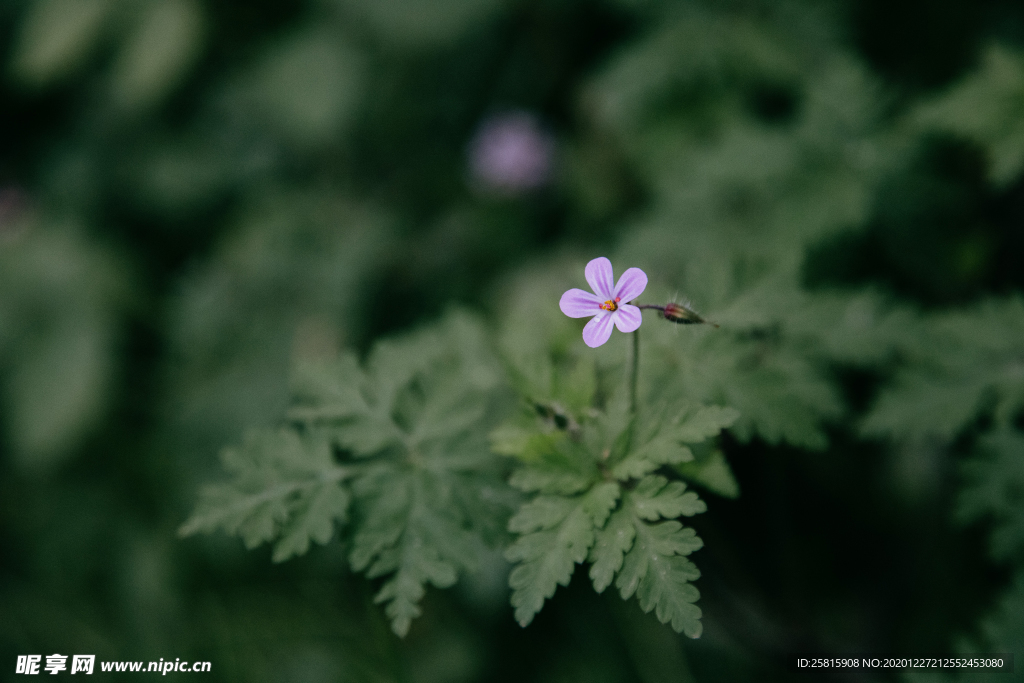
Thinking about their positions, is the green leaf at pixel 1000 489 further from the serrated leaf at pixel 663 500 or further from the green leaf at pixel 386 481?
the green leaf at pixel 386 481

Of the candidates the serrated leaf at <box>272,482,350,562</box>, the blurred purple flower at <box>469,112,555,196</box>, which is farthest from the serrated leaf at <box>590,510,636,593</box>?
the blurred purple flower at <box>469,112,555,196</box>

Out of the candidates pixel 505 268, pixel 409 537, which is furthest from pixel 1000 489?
pixel 505 268

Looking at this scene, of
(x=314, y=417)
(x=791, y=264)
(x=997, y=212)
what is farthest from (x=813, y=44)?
(x=314, y=417)

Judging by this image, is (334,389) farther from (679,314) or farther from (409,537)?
(679,314)

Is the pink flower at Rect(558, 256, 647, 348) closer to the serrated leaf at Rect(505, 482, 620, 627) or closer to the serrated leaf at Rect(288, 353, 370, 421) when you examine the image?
the serrated leaf at Rect(505, 482, 620, 627)

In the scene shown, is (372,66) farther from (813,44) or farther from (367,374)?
(367,374)

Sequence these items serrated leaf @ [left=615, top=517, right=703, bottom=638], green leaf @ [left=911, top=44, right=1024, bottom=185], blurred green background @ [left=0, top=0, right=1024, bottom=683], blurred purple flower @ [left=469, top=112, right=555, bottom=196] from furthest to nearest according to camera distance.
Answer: blurred purple flower @ [left=469, top=112, right=555, bottom=196] < blurred green background @ [left=0, top=0, right=1024, bottom=683] < green leaf @ [left=911, top=44, right=1024, bottom=185] < serrated leaf @ [left=615, top=517, right=703, bottom=638]

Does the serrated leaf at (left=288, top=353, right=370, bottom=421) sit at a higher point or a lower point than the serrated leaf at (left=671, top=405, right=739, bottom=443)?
higher
